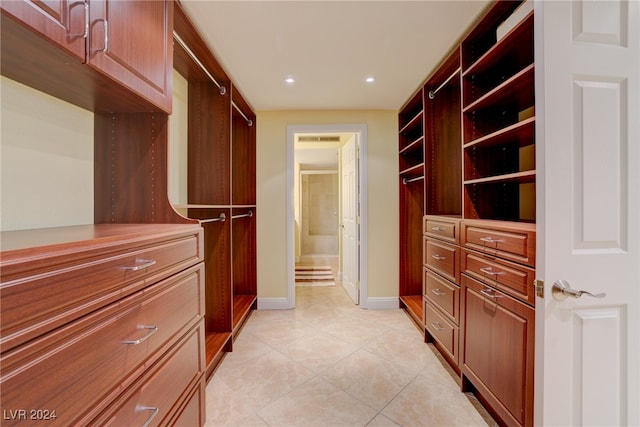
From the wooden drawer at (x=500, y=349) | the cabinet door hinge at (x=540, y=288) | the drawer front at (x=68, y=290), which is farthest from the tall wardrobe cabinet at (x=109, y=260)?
the wooden drawer at (x=500, y=349)

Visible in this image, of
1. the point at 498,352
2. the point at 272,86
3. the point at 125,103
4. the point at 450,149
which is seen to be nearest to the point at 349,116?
the point at 272,86

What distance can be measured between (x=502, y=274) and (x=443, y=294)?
0.75 meters

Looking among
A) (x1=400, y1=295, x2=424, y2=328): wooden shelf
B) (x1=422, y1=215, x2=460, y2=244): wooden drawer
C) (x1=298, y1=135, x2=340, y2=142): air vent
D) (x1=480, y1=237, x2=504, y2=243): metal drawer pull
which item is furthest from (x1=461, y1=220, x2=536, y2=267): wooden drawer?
(x1=298, y1=135, x2=340, y2=142): air vent

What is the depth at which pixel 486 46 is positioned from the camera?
1856mm

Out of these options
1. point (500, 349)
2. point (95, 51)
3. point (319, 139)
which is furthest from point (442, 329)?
point (319, 139)

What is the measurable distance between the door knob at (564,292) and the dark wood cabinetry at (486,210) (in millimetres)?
203

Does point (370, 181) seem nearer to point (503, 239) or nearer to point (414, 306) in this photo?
point (414, 306)

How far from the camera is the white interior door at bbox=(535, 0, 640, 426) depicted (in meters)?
1.02

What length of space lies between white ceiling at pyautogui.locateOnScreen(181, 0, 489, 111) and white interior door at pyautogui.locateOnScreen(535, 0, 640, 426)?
778 mm

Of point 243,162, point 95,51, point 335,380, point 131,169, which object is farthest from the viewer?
point 243,162

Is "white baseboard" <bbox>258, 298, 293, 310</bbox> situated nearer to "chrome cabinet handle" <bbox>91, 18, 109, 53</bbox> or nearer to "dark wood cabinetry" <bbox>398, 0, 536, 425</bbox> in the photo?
"dark wood cabinetry" <bbox>398, 0, 536, 425</bbox>

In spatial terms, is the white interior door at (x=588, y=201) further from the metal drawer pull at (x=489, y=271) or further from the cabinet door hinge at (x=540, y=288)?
the metal drawer pull at (x=489, y=271)

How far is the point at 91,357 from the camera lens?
741mm

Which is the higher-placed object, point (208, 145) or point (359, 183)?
point (208, 145)
